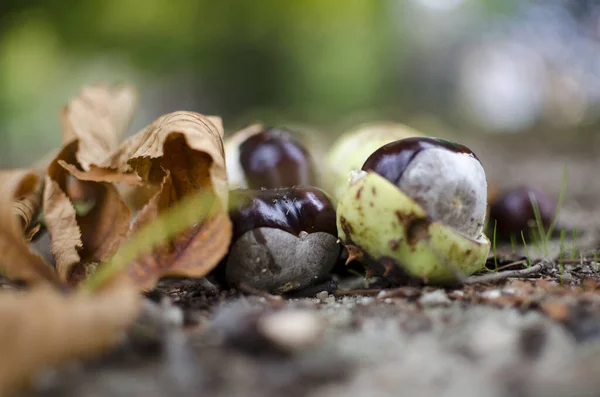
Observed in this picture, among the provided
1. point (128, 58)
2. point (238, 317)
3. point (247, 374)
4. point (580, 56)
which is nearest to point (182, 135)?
point (238, 317)

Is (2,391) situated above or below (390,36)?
below

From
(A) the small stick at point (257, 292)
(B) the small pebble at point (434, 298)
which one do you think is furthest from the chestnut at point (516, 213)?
(A) the small stick at point (257, 292)

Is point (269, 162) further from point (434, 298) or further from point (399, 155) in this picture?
point (434, 298)

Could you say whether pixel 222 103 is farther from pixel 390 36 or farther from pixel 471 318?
pixel 471 318

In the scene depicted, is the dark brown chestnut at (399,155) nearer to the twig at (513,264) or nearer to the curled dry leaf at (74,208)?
the twig at (513,264)

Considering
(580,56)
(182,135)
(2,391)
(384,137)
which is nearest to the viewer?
(2,391)
